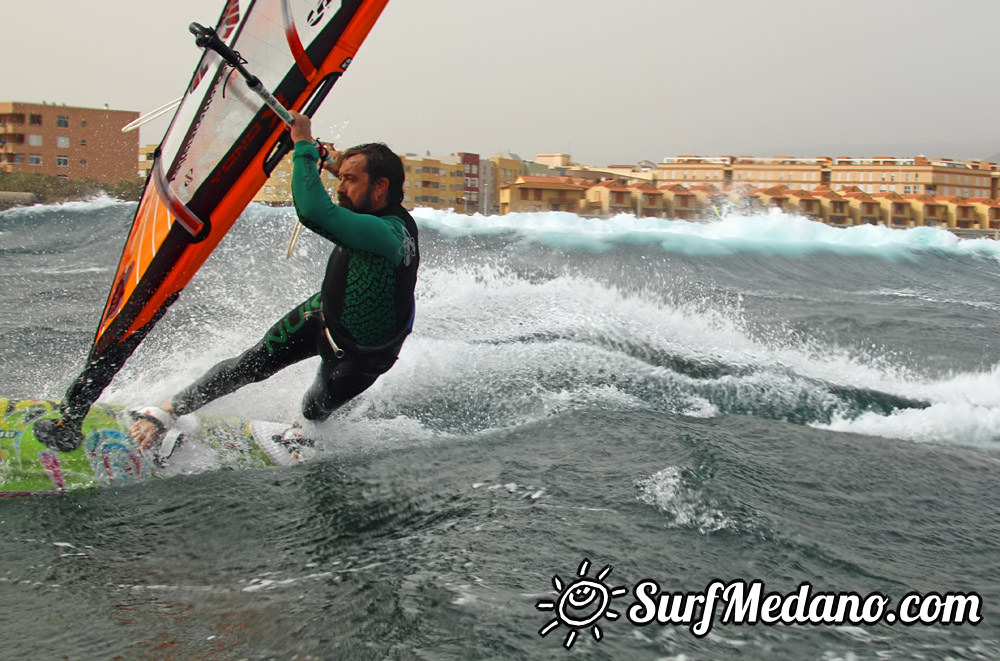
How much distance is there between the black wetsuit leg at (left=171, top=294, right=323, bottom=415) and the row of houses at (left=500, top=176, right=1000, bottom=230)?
38506 millimetres

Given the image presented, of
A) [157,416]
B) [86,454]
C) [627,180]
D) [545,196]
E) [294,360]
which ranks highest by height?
[627,180]

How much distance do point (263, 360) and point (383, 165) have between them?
1.21m

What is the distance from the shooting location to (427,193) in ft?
198

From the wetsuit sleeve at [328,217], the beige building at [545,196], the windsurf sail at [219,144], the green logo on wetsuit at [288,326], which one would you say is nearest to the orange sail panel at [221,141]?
the windsurf sail at [219,144]

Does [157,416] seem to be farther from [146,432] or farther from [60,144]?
[60,144]

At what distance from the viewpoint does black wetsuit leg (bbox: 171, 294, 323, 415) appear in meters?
3.97

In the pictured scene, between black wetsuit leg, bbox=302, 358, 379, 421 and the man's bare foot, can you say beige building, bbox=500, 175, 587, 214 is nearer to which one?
black wetsuit leg, bbox=302, 358, 379, 421

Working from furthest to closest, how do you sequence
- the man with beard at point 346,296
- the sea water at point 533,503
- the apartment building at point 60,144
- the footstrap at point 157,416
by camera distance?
1. the apartment building at point 60,144
2. the footstrap at point 157,416
3. the man with beard at point 346,296
4. the sea water at point 533,503

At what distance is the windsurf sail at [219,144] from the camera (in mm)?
3295

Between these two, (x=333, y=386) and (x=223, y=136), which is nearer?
(x=223, y=136)

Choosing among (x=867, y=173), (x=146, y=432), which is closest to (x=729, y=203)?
(x=867, y=173)

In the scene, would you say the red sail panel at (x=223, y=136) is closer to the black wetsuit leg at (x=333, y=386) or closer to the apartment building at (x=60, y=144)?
the black wetsuit leg at (x=333, y=386)

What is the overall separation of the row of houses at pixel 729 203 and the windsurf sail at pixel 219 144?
38.8 meters

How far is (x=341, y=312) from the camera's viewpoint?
367cm
